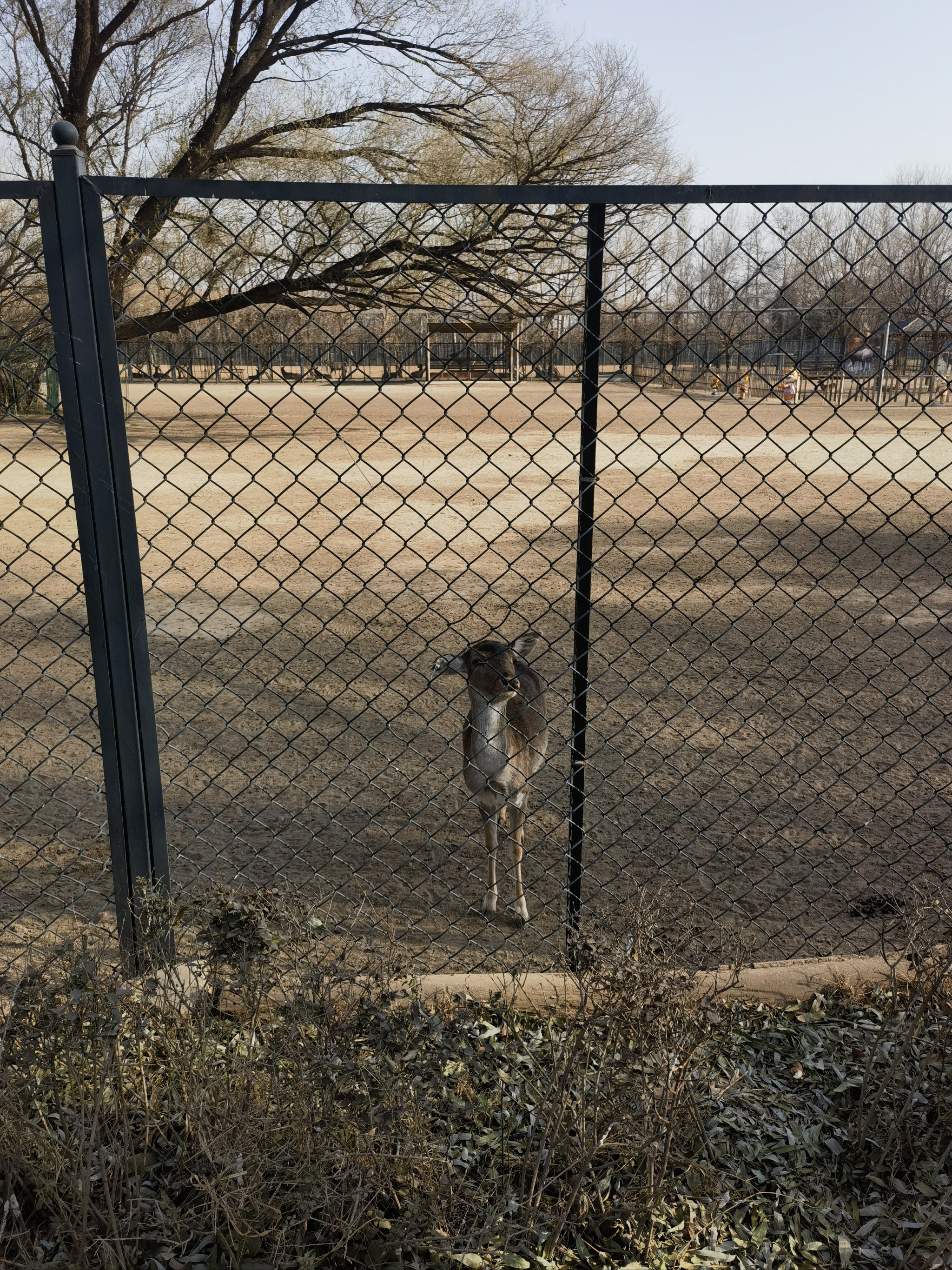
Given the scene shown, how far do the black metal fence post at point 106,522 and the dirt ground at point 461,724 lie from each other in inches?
13.0

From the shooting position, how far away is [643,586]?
920 centimetres

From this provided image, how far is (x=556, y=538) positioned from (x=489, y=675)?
25.4 feet

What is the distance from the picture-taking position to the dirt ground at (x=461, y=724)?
3.96 metres

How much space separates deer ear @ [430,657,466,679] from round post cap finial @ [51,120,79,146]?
219 centimetres

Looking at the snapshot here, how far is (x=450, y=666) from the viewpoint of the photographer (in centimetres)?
398

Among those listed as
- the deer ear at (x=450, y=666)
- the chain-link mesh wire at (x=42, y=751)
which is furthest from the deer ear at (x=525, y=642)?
the chain-link mesh wire at (x=42, y=751)

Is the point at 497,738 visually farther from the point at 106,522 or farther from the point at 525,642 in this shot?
the point at 106,522

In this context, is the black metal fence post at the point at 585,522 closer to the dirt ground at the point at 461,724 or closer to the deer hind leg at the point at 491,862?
the dirt ground at the point at 461,724

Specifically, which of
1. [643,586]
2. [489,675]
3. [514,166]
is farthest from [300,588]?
[514,166]

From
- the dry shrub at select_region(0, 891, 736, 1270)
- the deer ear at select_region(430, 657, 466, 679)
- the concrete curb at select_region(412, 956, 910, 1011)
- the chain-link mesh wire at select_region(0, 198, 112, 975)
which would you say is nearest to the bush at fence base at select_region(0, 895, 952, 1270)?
the dry shrub at select_region(0, 891, 736, 1270)

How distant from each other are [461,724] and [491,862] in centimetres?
183

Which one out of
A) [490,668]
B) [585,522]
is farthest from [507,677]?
[585,522]

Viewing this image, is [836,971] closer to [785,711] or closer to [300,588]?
[785,711]

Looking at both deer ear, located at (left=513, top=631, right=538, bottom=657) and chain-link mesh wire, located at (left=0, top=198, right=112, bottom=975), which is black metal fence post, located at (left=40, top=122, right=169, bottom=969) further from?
deer ear, located at (left=513, top=631, right=538, bottom=657)
